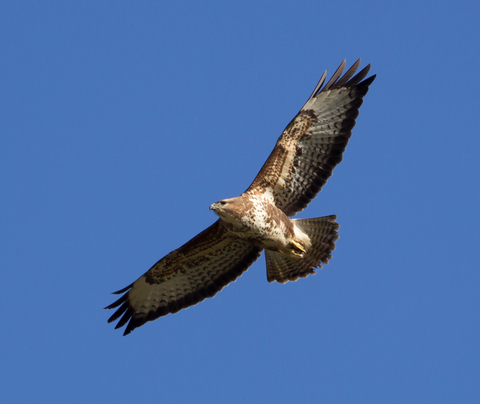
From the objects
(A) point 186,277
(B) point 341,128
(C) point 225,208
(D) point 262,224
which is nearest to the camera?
(C) point 225,208

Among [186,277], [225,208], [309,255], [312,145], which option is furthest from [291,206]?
[186,277]

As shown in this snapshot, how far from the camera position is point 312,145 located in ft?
38.7

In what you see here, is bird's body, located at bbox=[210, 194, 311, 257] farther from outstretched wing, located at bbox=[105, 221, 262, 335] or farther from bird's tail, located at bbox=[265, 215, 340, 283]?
outstretched wing, located at bbox=[105, 221, 262, 335]

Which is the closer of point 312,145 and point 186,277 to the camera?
point 312,145

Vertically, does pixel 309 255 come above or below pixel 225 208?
below

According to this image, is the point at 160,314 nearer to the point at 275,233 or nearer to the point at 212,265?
the point at 212,265

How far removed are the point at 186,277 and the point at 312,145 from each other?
312cm

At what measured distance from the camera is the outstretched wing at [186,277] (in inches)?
478

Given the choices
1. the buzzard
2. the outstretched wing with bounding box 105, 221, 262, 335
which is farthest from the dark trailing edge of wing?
the outstretched wing with bounding box 105, 221, 262, 335

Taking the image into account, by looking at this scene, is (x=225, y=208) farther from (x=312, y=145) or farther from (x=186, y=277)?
(x=186, y=277)

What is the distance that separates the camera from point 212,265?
12344 mm

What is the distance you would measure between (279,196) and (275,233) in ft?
2.60

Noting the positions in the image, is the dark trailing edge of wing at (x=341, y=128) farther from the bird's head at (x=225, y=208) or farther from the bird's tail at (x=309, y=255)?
the bird's head at (x=225, y=208)

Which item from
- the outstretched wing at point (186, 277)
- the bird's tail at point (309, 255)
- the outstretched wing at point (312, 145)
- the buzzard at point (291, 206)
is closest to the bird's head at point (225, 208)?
the buzzard at point (291, 206)
